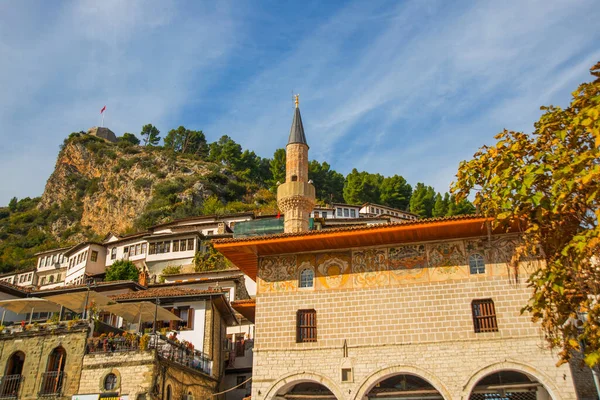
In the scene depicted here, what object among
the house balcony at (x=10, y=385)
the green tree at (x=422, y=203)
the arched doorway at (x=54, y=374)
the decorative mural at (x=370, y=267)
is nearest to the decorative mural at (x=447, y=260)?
the decorative mural at (x=370, y=267)

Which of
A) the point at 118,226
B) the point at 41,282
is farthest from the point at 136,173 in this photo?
the point at 41,282

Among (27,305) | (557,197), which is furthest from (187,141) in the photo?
(557,197)

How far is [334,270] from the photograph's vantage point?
17000mm

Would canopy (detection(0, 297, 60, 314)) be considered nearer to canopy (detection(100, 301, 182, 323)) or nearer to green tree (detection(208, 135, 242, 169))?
canopy (detection(100, 301, 182, 323))

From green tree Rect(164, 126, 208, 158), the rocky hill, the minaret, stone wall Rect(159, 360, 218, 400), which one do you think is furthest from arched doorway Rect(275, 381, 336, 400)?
green tree Rect(164, 126, 208, 158)

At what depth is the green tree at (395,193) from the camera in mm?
75125

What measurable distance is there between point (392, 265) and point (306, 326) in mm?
3249

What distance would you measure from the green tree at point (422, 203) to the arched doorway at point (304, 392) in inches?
2007

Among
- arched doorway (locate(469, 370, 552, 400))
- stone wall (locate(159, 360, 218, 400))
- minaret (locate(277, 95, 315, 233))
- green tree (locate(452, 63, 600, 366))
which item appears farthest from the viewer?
minaret (locate(277, 95, 315, 233))

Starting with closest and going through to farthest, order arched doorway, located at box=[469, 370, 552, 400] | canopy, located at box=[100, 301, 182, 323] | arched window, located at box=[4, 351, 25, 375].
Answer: arched doorway, located at box=[469, 370, 552, 400], arched window, located at box=[4, 351, 25, 375], canopy, located at box=[100, 301, 182, 323]

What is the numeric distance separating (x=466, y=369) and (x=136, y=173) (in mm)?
70530

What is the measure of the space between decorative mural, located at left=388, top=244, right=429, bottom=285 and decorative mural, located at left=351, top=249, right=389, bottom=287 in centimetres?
22

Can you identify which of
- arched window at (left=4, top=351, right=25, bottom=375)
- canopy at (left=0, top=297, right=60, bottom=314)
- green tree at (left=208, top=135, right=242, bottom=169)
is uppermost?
green tree at (left=208, top=135, right=242, bottom=169)

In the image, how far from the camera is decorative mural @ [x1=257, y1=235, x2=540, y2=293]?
15.9m
